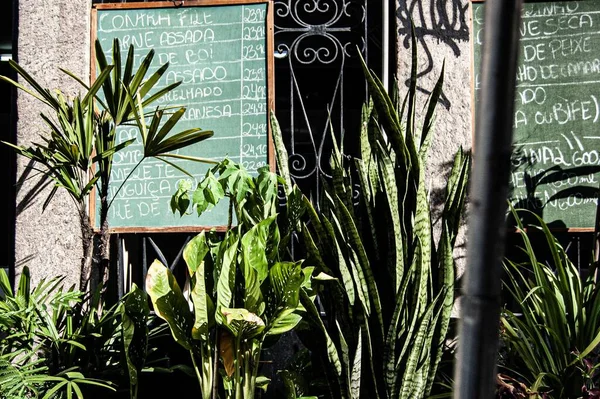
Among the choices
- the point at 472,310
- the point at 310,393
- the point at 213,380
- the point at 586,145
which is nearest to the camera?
the point at 472,310

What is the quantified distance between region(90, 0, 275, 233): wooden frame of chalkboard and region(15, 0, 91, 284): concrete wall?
0.48ft

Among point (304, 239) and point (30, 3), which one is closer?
point (304, 239)

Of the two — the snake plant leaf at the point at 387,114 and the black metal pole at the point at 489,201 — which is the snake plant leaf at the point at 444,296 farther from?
the black metal pole at the point at 489,201

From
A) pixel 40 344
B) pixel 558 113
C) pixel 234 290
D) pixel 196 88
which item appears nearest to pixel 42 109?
pixel 196 88

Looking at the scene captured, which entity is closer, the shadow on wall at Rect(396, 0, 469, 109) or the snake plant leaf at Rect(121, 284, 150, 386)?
the snake plant leaf at Rect(121, 284, 150, 386)

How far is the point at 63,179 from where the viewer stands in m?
4.45

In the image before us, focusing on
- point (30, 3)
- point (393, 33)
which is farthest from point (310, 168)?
point (30, 3)

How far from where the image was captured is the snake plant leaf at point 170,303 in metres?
3.98

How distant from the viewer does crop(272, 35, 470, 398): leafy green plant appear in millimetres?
4016

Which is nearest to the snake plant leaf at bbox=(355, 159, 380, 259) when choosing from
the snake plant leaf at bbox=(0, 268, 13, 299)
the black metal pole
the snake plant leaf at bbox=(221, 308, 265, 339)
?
the snake plant leaf at bbox=(221, 308, 265, 339)

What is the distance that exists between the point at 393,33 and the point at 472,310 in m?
4.41

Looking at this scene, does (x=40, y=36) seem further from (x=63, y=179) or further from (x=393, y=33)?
(x=393, y=33)

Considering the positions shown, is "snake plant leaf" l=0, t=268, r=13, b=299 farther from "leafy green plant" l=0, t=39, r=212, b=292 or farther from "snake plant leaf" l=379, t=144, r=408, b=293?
"snake plant leaf" l=379, t=144, r=408, b=293

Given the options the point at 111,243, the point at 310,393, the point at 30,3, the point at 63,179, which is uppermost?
the point at 30,3
